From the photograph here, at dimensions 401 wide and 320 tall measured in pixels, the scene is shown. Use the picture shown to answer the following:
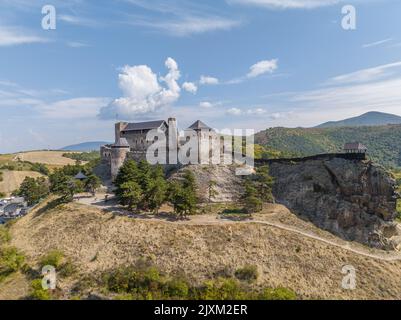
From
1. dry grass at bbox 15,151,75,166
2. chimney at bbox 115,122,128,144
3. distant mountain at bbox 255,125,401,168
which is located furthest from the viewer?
distant mountain at bbox 255,125,401,168

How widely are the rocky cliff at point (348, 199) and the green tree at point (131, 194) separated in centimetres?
2401

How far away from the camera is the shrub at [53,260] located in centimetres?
3475

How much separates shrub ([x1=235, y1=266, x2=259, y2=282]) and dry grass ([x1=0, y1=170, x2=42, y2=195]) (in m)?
94.6

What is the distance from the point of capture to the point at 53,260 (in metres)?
34.8

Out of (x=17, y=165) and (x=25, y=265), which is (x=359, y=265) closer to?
(x=25, y=265)

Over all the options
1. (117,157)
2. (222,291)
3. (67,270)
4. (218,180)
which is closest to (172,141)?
(117,157)

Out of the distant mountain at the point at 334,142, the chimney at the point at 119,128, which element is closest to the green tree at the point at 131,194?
the chimney at the point at 119,128

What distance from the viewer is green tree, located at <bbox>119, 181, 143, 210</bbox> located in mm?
42222

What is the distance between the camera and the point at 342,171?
46.5 m

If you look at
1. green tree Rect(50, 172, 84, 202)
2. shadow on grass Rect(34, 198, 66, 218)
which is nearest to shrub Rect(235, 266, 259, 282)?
green tree Rect(50, 172, 84, 202)

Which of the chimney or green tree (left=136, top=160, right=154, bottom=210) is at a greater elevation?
the chimney

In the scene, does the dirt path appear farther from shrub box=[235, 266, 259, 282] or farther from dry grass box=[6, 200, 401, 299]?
shrub box=[235, 266, 259, 282]

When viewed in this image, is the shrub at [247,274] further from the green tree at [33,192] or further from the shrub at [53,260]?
the green tree at [33,192]

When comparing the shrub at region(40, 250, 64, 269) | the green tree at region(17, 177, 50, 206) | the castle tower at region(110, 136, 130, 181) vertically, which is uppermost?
the castle tower at region(110, 136, 130, 181)
